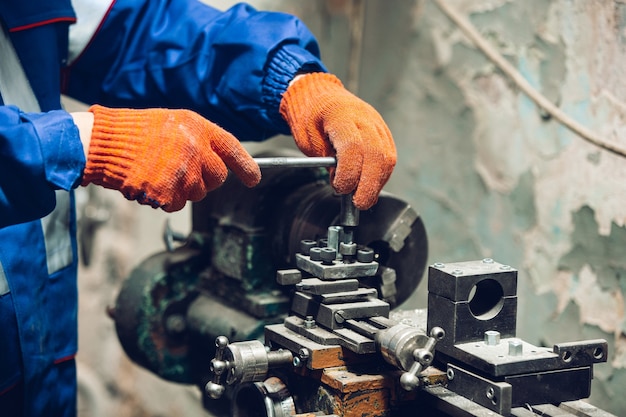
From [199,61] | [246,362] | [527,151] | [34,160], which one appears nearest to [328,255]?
[246,362]

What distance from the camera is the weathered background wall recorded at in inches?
70.8

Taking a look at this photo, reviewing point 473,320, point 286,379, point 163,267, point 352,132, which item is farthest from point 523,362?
point 163,267

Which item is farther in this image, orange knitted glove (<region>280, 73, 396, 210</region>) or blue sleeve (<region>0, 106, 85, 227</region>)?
orange knitted glove (<region>280, 73, 396, 210</region>)

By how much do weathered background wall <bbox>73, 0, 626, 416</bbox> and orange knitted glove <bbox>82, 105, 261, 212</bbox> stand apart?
3.33ft

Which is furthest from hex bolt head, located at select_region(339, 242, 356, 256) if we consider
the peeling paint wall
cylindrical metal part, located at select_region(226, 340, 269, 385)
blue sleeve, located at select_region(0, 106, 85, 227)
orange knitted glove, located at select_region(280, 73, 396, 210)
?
the peeling paint wall

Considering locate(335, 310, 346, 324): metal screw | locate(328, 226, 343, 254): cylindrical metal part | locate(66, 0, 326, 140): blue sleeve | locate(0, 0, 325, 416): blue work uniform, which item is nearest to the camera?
locate(335, 310, 346, 324): metal screw

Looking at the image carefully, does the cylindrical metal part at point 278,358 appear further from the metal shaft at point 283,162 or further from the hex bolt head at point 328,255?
the metal shaft at point 283,162

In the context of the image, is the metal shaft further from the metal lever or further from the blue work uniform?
the blue work uniform

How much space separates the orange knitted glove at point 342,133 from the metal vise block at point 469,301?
10.9 inches

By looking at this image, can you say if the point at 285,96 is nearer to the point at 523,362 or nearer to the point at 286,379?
the point at 286,379

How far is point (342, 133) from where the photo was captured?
55.4 inches

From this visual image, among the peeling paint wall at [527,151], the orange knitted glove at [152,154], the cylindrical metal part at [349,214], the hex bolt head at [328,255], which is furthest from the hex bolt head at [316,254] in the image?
the peeling paint wall at [527,151]

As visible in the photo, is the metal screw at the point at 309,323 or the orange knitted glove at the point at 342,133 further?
the orange knitted glove at the point at 342,133

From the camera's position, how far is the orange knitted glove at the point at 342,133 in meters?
1.37
